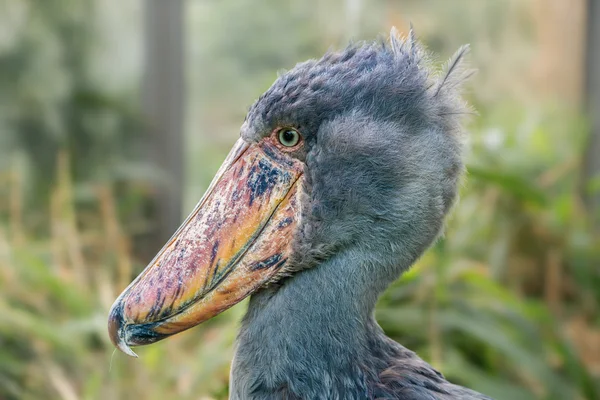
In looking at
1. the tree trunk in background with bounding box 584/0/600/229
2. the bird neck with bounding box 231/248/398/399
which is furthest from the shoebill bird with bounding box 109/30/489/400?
the tree trunk in background with bounding box 584/0/600/229

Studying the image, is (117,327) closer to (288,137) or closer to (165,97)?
(288,137)

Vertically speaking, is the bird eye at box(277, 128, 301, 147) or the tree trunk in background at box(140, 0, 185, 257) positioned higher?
the tree trunk in background at box(140, 0, 185, 257)

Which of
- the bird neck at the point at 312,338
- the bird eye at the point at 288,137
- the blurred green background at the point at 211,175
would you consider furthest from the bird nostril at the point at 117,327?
the blurred green background at the point at 211,175

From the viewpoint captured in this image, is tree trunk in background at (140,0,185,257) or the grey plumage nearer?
the grey plumage

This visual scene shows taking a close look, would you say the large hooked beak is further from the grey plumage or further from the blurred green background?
the blurred green background

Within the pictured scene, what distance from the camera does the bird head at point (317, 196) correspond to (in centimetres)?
182

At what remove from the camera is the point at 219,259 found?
6.07 ft

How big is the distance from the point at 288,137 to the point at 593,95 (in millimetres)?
4339

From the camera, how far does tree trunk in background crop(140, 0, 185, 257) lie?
16.4ft

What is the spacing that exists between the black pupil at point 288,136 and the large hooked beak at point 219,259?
3cm

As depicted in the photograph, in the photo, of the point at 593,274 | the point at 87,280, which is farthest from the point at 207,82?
the point at 593,274

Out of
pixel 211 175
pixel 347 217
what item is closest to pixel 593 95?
pixel 211 175

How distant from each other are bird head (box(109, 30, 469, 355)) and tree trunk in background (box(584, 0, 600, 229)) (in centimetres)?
377

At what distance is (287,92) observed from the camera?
1827 millimetres
